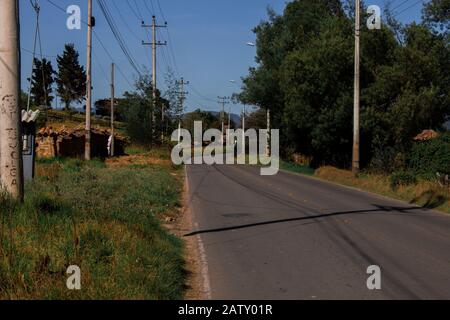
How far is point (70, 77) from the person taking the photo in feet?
275

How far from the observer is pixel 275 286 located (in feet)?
25.2

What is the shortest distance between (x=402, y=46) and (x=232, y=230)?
2214 cm

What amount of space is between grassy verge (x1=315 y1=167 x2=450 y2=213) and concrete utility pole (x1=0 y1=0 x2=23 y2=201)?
39.4 ft

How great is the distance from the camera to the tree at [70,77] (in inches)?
3278

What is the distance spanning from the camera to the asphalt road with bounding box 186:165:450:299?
300 inches

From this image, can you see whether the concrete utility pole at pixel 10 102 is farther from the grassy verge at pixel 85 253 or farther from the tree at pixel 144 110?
the tree at pixel 144 110

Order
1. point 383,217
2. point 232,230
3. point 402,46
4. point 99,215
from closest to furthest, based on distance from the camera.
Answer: point 99,215
point 232,230
point 383,217
point 402,46

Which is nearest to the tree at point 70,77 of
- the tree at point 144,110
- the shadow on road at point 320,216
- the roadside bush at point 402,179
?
the tree at point 144,110

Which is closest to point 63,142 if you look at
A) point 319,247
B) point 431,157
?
point 431,157

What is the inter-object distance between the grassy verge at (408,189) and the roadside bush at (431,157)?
66.8 inches

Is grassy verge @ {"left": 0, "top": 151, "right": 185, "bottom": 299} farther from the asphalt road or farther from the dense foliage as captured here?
the dense foliage

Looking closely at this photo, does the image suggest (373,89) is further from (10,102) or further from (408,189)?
(10,102)

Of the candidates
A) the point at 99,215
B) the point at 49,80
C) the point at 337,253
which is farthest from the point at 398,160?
the point at 49,80

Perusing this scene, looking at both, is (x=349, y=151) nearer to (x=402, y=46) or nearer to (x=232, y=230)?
(x=402, y=46)
